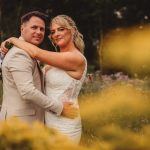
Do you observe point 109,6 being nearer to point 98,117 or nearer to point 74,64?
point 74,64

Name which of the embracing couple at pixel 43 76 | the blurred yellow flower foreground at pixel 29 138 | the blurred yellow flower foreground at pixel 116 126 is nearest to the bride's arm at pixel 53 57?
the embracing couple at pixel 43 76

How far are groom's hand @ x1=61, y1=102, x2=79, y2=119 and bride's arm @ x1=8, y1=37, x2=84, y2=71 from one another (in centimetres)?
27

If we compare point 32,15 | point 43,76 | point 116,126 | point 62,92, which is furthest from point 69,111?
point 116,126

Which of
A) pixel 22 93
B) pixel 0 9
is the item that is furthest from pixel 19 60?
pixel 0 9

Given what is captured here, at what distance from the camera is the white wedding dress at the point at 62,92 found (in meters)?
4.09

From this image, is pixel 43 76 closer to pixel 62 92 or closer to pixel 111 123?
pixel 62 92

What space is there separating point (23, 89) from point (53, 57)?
355mm

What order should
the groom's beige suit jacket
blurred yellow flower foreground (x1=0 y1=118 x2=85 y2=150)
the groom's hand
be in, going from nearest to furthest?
blurred yellow flower foreground (x1=0 y1=118 x2=85 y2=150) → the groom's beige suit jacket → the groom's hand

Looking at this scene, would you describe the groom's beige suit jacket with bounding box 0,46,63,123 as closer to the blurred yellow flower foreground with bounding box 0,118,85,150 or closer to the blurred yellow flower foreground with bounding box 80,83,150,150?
the blurred yellow flower foreground with bounding box 80,83,150,150

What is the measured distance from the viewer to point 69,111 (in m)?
4.09

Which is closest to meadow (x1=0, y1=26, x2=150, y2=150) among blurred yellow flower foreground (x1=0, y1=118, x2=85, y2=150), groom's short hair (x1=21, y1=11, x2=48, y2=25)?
blurred yellow flower foreground (x1=0, y1=118, x2=85, y2=150)

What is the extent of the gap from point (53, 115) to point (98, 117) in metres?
1.40

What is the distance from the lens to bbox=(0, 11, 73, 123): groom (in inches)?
152

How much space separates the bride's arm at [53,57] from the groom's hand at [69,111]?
0.27 m
